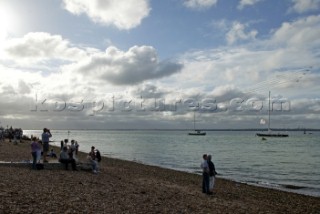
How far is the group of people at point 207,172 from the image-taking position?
1911 centimetres

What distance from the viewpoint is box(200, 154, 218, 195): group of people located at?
1911 centimetres

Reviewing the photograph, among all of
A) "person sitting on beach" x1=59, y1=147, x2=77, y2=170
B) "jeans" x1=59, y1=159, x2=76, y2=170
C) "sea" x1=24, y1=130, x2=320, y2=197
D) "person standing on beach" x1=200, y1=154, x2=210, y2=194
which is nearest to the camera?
"person standing on beach" x1=200, y1=154, x2=210, y2=194

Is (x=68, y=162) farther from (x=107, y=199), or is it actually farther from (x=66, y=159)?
(x=107, y=199)

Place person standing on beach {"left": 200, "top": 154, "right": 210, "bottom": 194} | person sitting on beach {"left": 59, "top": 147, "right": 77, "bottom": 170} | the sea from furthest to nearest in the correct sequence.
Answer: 1. the sea
2. person sitting on beach {"left": 59, "top": 147, "right": 77, "bottom": 170}
3. person standing on beach {"left": 200, "top": 154, "right": 210, "bottom": 194}

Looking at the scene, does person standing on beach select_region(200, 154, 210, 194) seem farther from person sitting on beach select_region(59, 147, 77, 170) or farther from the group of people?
person sitting on beach select_region(59, 147, 77, 170)

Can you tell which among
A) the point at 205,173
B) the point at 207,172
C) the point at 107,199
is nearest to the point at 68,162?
the point at 205,173

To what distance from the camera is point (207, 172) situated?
19.2 meters

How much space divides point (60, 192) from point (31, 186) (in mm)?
1406

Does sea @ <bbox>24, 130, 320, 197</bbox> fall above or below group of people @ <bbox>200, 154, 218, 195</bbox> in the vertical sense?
below

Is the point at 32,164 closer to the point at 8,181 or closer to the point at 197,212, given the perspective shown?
the point at 8,181

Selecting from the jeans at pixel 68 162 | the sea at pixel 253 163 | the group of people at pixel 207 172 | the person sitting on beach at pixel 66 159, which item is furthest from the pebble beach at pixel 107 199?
the sea at pixel 253 163

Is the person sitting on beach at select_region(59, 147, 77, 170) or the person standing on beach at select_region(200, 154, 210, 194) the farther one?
the person sitting on beach at select_region(59, 147, 77, 170)

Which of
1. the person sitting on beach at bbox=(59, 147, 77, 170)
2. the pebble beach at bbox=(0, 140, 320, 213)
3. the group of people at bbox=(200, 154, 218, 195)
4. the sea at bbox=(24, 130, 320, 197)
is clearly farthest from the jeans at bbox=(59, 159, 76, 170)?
the sea at bbox=(24, 130, 320, 197)

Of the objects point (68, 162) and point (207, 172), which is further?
point (68, 162)
